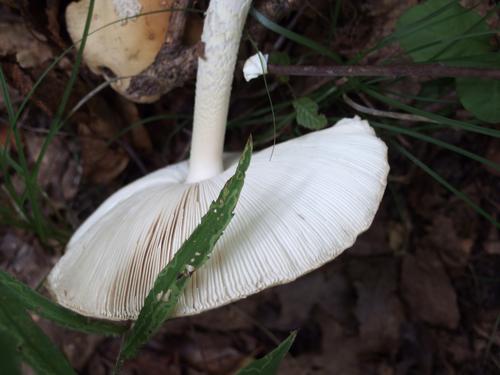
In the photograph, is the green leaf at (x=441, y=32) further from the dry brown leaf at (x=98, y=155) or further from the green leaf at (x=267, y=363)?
the dry brown leaf at (x=98, y=155)

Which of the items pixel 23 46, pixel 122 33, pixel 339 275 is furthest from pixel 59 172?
pixel 339 275

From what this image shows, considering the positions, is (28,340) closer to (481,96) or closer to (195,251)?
(195,251)

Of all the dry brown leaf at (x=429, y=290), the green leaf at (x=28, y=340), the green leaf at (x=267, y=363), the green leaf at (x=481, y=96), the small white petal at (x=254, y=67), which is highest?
the small white petal at (x=254, y=67)

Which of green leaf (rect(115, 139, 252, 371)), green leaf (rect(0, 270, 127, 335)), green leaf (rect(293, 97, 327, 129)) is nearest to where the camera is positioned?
green leaf (rect(115, 139, 252, 371))

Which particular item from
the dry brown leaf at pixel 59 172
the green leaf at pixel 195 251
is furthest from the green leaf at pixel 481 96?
the dry brown leaf at pixel 59 172

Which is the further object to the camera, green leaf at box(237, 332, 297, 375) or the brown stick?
the brown stick

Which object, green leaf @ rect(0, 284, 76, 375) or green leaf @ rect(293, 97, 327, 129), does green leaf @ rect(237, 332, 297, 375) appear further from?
green leaf @ rect(293, 97, 327, 129)

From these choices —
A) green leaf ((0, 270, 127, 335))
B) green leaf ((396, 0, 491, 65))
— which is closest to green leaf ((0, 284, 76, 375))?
green leaf ((0, 270, 127, 335))
